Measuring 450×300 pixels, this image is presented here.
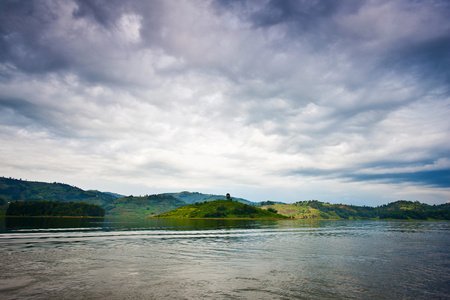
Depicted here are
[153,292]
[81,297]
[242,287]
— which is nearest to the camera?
[81,297]

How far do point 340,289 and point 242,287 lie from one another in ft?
36.5

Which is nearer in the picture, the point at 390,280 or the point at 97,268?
the point at 390,280

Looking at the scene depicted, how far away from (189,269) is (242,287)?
1171cm

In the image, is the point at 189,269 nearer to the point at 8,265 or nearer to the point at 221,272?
the point at 221,272

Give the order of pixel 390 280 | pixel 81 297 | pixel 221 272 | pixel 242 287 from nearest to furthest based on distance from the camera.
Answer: pixel 81 297 → pixel 242 287 → pixel 390 280 → pixel 221 272

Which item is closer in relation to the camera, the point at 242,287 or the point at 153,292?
the point at 153,292

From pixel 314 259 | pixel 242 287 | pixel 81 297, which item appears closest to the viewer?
pixel 81 297

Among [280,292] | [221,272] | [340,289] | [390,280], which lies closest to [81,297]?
[221,272]

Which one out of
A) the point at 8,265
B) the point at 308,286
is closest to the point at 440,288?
the point at 308,286

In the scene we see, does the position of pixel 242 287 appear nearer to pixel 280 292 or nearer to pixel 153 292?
pixel 280 292

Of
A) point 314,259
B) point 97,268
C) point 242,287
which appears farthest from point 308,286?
point 97,268

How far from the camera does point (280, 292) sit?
86.3 ft

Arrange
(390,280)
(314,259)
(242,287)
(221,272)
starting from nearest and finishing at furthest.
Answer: (242,287), (390,280), (221,272), (314,259)

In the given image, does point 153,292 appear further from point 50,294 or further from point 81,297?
point 50,294
